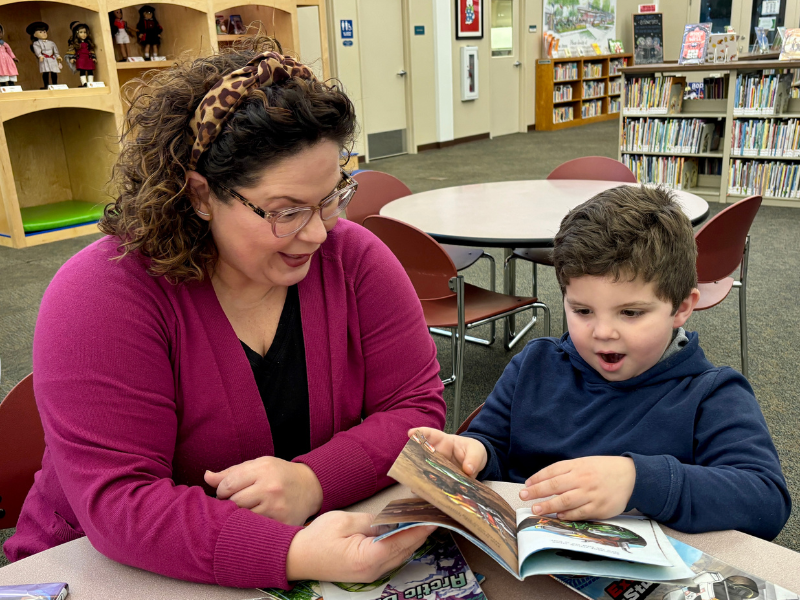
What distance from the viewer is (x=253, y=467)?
35.8 inches

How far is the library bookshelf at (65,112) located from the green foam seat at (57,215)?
0.03 m

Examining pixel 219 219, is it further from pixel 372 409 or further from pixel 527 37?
pixel 527 37

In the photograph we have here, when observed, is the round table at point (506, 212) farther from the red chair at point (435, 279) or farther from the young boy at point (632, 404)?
the young boy at point (632, 404)

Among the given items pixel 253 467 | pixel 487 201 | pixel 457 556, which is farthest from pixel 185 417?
pixel 487 201

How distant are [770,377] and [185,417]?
2.57 meters

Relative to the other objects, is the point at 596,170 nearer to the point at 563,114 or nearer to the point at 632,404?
the point at 632,404

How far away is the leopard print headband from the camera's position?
0.93 meters

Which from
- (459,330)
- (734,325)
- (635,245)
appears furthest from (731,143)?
(635,245)

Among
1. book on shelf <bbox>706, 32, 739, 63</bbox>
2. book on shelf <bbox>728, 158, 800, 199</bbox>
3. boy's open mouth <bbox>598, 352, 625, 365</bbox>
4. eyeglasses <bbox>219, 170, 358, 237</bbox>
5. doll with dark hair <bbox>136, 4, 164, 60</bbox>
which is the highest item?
doll with dark hair <bbox>136, 4, 164, 60</bbox>

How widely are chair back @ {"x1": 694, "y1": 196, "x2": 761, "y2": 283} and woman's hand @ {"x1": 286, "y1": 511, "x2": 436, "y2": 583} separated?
1.68 meters

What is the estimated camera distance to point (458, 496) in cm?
76

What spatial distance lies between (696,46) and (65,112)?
5.47 m

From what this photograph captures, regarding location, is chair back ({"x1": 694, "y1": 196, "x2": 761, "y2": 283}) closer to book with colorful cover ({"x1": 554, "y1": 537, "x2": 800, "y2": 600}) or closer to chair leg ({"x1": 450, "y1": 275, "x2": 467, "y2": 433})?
chair leg ({"x1": 450, "y1": 275, "x2": 467, "y2": 433})

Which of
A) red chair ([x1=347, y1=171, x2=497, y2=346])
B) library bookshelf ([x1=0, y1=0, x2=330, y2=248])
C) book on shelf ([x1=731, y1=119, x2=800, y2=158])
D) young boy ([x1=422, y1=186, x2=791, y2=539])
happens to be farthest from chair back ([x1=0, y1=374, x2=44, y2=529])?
book on shelf ([x1=731, y1=119, x2=800, y2=158])
